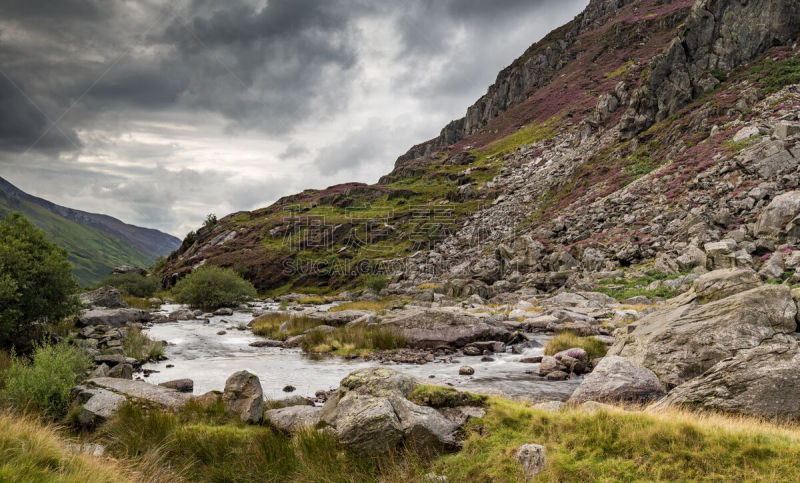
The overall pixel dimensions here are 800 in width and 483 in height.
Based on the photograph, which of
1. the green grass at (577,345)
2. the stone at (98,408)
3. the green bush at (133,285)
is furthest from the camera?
the green bush at (133,285)

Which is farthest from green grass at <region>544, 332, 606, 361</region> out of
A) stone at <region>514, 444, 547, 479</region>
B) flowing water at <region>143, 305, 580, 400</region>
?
stone at <region>514, 444, 547, 479</region>

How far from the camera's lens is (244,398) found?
9953 mm

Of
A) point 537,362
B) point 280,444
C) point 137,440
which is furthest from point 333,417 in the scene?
point 537,362

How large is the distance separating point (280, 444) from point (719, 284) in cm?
1585

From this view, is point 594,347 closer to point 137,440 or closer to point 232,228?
point 137,440

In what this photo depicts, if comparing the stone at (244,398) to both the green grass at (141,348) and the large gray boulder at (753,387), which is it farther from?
the green grass at (141,348)

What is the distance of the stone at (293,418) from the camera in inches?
342

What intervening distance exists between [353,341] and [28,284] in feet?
50.5

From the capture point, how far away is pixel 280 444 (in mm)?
8023

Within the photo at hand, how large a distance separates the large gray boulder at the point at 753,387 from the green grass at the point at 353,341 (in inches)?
612

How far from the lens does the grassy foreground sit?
5902 millimetres

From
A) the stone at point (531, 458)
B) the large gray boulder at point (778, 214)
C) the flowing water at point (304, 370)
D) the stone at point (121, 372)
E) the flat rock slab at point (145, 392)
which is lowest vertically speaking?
the flowing water at point (304, 370)

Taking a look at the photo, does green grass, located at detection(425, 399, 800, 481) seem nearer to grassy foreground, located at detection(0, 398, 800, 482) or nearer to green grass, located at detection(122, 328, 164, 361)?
grassy foreground, located at detection(0, 398, 800, 482)

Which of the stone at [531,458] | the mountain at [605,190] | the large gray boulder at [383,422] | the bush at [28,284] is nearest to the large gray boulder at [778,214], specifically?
the mountain at [605,190]
